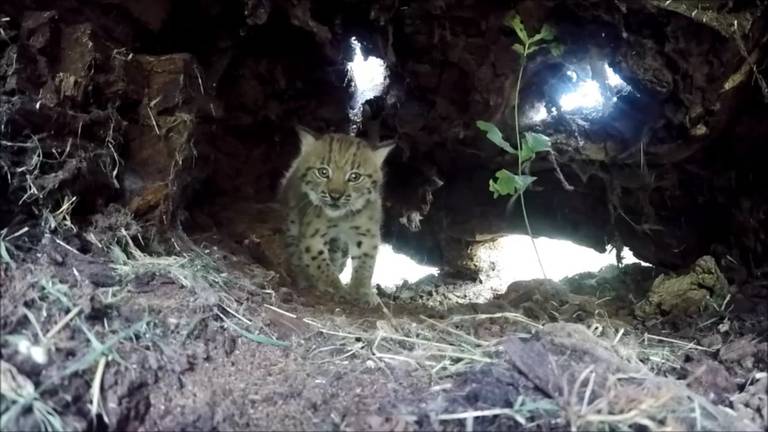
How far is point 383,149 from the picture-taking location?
5121 mm

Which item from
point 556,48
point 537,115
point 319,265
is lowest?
point 319,265

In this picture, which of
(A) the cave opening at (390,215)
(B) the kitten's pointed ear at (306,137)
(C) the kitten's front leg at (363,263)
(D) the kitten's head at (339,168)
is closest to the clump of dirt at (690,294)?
(A) the cave opening at (390,215)

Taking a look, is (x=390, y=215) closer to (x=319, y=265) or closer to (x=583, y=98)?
(x=319, y=265)

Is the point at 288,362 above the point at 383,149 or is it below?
below

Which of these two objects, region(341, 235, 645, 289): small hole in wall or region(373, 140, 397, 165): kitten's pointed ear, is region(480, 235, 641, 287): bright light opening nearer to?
region(341, 235, 645, 289): small hole in wall

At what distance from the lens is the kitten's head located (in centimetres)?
503

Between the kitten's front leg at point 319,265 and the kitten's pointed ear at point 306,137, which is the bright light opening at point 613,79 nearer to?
the kitten's pointed ear at point 306,137

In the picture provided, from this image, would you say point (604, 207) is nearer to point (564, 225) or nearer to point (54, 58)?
point (564, 225)

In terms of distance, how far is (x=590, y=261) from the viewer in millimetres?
5973

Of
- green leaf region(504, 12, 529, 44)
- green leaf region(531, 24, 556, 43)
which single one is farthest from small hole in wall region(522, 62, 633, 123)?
green leaf region(504, 12, 529, 44)

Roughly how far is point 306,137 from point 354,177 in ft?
1.55

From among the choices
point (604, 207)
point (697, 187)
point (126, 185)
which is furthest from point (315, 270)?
point (697, 187)

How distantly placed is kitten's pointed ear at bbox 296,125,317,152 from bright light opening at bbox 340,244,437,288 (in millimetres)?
1581

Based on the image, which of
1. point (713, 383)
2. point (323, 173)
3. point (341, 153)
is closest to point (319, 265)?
point (323, 173)
